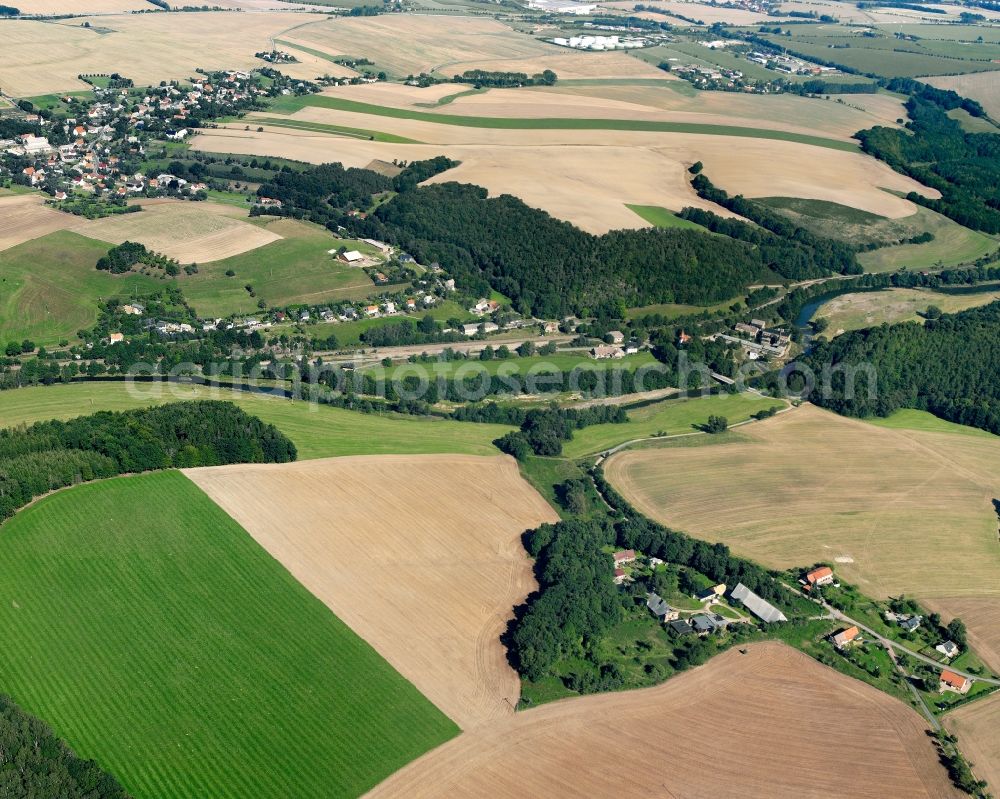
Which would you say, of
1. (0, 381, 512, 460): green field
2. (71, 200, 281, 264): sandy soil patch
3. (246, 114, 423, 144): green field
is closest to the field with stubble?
(0, 381, 512, 460): green field

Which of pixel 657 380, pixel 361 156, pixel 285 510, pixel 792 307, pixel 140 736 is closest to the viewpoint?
pixel 140 736

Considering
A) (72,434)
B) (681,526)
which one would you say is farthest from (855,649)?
(72,434)

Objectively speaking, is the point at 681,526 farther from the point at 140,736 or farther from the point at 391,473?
the point at 140,736

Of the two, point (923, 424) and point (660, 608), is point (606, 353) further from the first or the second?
point (660, 608)

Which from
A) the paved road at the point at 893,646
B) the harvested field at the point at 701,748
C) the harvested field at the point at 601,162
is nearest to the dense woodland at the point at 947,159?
the harvested field at the point at 601,162

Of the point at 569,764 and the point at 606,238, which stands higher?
the point at 606,238

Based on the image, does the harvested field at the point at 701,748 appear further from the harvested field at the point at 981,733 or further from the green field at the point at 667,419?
the green field at the point at 667,419
